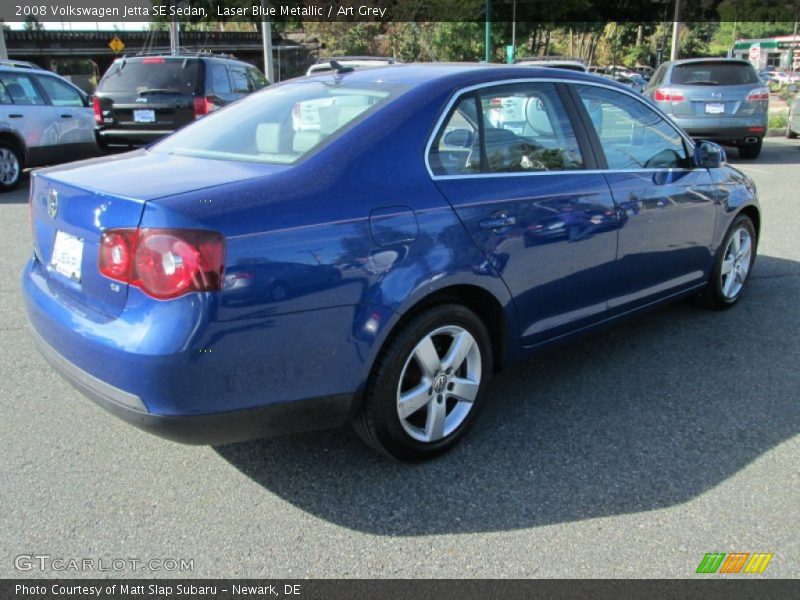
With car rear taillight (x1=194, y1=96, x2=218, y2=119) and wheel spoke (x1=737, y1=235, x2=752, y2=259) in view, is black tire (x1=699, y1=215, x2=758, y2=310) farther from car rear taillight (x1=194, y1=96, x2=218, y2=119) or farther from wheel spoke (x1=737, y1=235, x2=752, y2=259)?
car rear taillight (x1=194, y1=96, x2=218, y2=119)

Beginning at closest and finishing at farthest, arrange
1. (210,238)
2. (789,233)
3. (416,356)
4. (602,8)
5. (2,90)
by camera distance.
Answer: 1. (210,238)
2. (416,356)
3. (789,233)
4. (2,90)
5. (602,8)

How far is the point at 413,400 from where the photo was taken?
9.71 ft

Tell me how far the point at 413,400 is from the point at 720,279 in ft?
9.69

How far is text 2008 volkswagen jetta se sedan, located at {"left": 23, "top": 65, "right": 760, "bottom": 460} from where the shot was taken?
7.83ft

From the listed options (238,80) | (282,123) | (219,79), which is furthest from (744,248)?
(238,80)

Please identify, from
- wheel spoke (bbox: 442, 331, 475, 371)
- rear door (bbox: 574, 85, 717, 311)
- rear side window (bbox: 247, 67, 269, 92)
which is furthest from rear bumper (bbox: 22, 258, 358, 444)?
rear side window (bbox: 247, 67, 269, 92)

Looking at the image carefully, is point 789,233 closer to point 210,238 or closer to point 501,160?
point 501,160

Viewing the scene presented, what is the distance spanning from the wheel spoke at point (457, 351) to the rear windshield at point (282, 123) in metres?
1.02

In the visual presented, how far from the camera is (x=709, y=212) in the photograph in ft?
14.8

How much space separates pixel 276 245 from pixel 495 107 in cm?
144

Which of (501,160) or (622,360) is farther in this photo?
(622,360)

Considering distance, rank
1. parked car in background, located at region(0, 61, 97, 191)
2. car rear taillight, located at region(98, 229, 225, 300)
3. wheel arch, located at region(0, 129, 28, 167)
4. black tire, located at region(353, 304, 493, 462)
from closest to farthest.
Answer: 1. car rear taillight, located at region(98, 229, 225, 300)
2. black tire, located at region(353, 304, 493, 462)
3. wheel arch, located at region(0, 129, 28, 167)
4. parked car in background, located at region(0, 61, 97, 191)

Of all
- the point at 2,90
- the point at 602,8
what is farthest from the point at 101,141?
the point at 602,8
